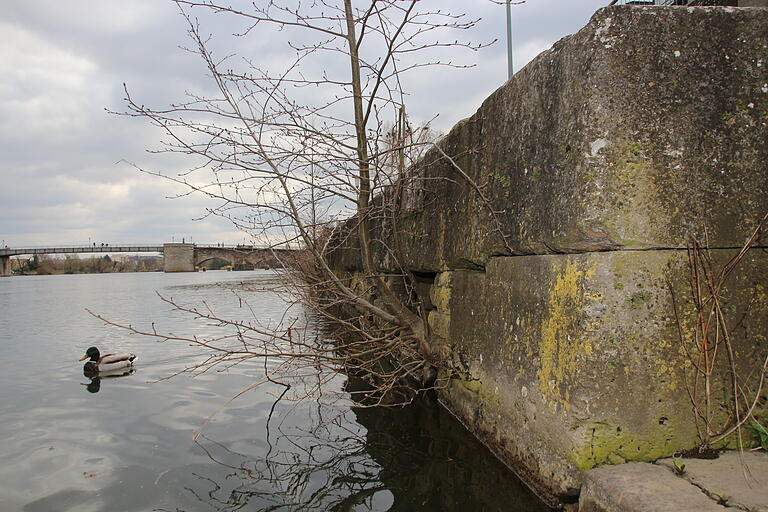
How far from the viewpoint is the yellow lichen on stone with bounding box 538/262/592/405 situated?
7.68 feet

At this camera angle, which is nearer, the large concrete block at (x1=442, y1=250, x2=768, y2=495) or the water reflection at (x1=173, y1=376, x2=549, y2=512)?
the large concrete block at (x1=442, y1=250, x2=768, y2=495)

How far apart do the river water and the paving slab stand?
847mm

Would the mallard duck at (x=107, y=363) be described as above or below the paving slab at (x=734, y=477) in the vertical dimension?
below

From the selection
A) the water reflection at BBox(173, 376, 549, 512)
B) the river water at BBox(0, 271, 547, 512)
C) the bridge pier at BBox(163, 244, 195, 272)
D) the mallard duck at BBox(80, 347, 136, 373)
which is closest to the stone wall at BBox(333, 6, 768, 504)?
the water reflection at BBox(173, 376, 549, 512)

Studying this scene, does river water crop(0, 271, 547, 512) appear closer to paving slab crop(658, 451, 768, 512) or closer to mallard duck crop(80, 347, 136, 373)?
mallard duck crop(80, 347, 136, 373)

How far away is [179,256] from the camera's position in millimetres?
64375

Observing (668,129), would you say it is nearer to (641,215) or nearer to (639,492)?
(641,215)

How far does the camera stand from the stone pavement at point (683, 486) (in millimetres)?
1756

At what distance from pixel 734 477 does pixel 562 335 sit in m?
0.85

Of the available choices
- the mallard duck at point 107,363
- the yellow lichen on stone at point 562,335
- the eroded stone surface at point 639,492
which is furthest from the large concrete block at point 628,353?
the mallard duck at point 107,363

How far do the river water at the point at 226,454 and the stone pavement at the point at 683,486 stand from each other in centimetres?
61

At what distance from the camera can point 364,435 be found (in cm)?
400

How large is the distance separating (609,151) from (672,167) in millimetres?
297

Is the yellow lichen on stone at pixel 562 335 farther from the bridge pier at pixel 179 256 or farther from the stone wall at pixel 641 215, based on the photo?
the bridge pier at pixel 179 256
